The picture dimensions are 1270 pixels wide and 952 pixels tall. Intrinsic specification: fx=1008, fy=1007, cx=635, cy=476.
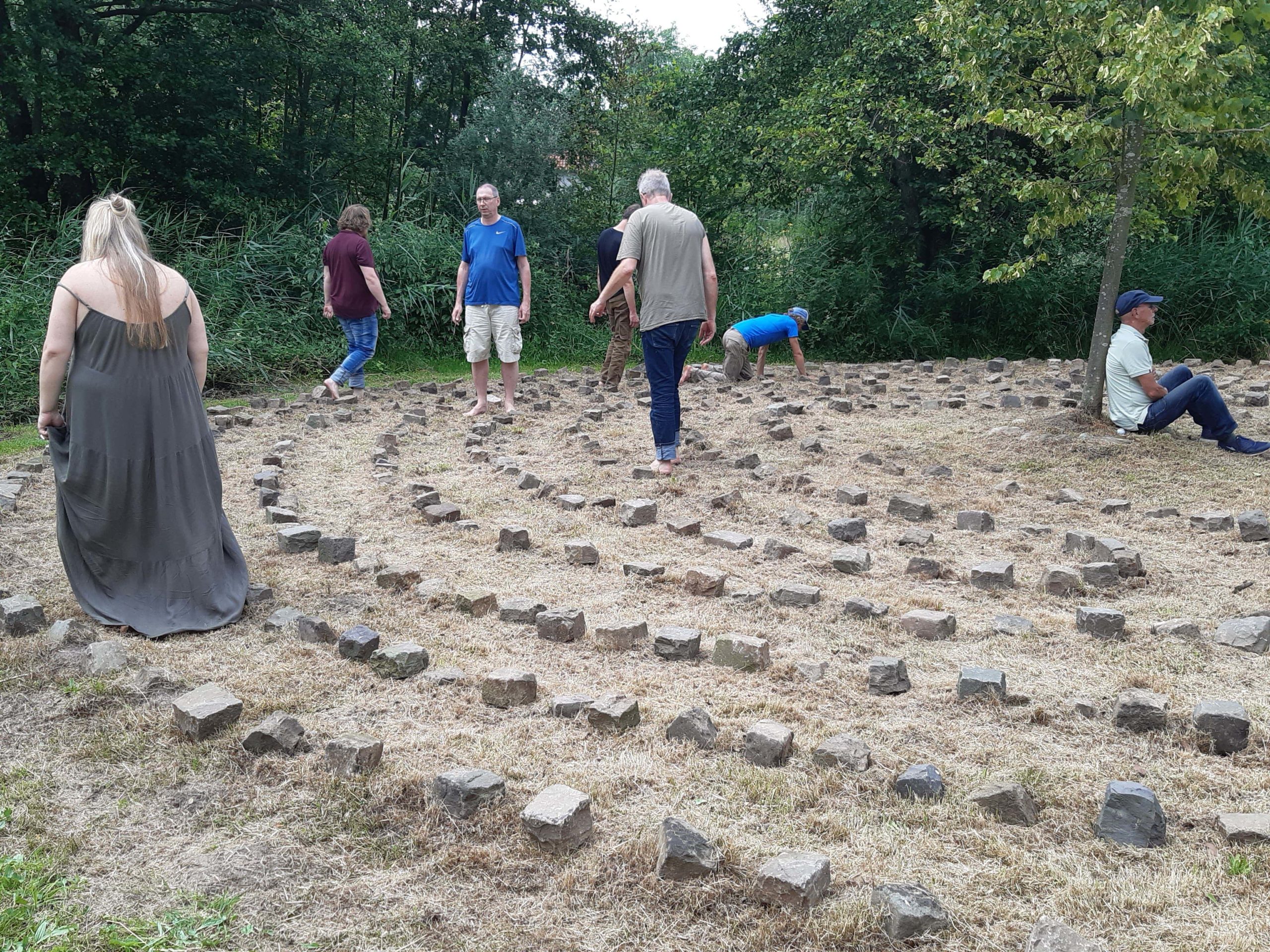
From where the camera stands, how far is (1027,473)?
24.8 feet

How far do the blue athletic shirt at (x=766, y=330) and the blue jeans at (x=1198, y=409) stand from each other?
4.86 metres

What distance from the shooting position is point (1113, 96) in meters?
8.35

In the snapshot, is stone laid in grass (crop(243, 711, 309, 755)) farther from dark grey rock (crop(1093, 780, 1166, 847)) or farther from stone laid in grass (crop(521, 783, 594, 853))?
dark grey rock (crop(1093, 780, 1166, 847))

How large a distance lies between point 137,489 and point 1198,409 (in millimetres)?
7616

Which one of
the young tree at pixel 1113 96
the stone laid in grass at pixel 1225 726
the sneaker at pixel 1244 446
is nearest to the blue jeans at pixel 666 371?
the young tree at pixel 1113 96

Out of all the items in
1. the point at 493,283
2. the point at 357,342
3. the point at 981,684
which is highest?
the point at 493,283

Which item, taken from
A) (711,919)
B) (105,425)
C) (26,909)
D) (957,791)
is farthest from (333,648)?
(957,791)

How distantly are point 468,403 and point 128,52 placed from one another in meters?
7.43

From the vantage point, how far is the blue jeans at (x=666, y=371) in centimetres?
731

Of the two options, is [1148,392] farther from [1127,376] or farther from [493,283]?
[493,283]

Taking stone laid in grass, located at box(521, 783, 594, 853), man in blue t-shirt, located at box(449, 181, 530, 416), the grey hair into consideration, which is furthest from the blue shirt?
stone laid in grass, located at box(521, 783, 594, 853)

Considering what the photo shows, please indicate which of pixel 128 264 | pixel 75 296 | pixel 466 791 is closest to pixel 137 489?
pixel 75 296

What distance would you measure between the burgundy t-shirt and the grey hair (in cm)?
404

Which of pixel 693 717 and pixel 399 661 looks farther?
pixel 399 661
